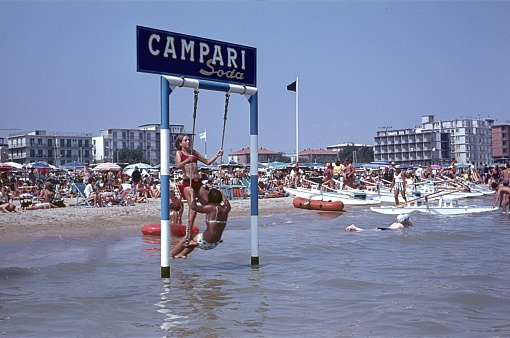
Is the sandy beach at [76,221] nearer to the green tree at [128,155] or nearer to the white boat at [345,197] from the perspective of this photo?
the white boat at [345,197]

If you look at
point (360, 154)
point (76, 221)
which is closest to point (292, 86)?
point (76, 221)

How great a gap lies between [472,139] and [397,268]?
446 ft

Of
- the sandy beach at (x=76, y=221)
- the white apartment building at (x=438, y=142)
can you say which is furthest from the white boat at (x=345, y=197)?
the white apartment building at (x=438, y=142)

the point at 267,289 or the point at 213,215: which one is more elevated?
the point at 213,215

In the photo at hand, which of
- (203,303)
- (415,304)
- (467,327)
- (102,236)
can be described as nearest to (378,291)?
(415,304)

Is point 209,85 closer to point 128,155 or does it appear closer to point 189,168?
point 189,168

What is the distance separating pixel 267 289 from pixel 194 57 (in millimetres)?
3184

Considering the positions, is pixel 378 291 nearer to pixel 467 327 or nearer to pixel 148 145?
pixel 467 327

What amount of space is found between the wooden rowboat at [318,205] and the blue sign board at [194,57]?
12.9m

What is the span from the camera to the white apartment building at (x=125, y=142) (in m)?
126

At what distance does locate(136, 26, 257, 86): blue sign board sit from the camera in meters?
6.91

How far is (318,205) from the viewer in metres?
21.2

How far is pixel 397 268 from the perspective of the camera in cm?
820

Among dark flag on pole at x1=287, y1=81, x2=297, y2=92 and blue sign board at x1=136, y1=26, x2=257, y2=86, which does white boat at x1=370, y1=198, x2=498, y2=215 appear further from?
dark flag on pole at x1=287, y1=81, x2=297, y2=92
